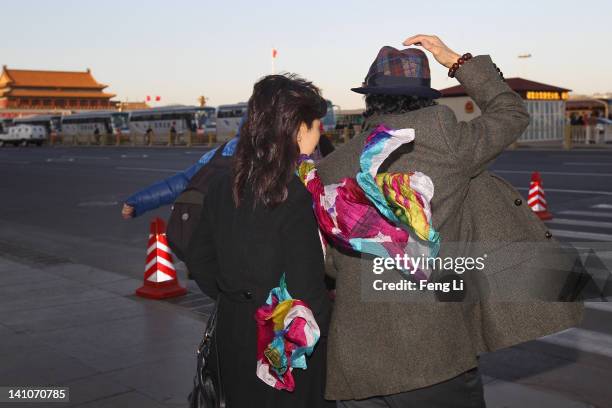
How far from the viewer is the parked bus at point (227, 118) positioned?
5321 centimetres

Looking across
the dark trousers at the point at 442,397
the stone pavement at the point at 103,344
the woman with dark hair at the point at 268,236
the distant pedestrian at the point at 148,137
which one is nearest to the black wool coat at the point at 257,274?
the woman with dark hair at the point at 268,236

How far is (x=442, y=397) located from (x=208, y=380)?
2.99ft

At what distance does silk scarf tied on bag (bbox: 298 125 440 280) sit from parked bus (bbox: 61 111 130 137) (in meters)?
64.3

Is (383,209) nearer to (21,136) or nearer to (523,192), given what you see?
(523,192)

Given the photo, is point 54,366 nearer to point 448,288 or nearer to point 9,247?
point 448,288

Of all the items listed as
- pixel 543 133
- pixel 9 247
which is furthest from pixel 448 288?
pixel 543 133

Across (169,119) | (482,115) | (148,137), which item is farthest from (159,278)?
(169,119)

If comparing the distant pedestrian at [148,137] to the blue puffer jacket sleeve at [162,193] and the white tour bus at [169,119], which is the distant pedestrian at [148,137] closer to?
the white tour bus at [169,119]

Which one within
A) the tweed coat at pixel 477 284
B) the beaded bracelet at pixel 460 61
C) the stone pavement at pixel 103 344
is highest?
the beaded bracelet at pixel 460 61

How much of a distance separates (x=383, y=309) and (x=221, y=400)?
2.54 feet

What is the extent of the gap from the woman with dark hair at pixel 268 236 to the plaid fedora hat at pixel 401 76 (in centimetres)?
27

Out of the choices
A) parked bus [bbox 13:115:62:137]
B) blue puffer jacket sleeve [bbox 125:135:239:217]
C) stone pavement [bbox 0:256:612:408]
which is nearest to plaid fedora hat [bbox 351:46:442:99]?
blue puffer jacket sleeve [bbox 125:135:239:217]

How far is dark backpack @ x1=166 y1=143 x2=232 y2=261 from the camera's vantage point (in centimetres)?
295

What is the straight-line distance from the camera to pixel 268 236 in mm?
2348
